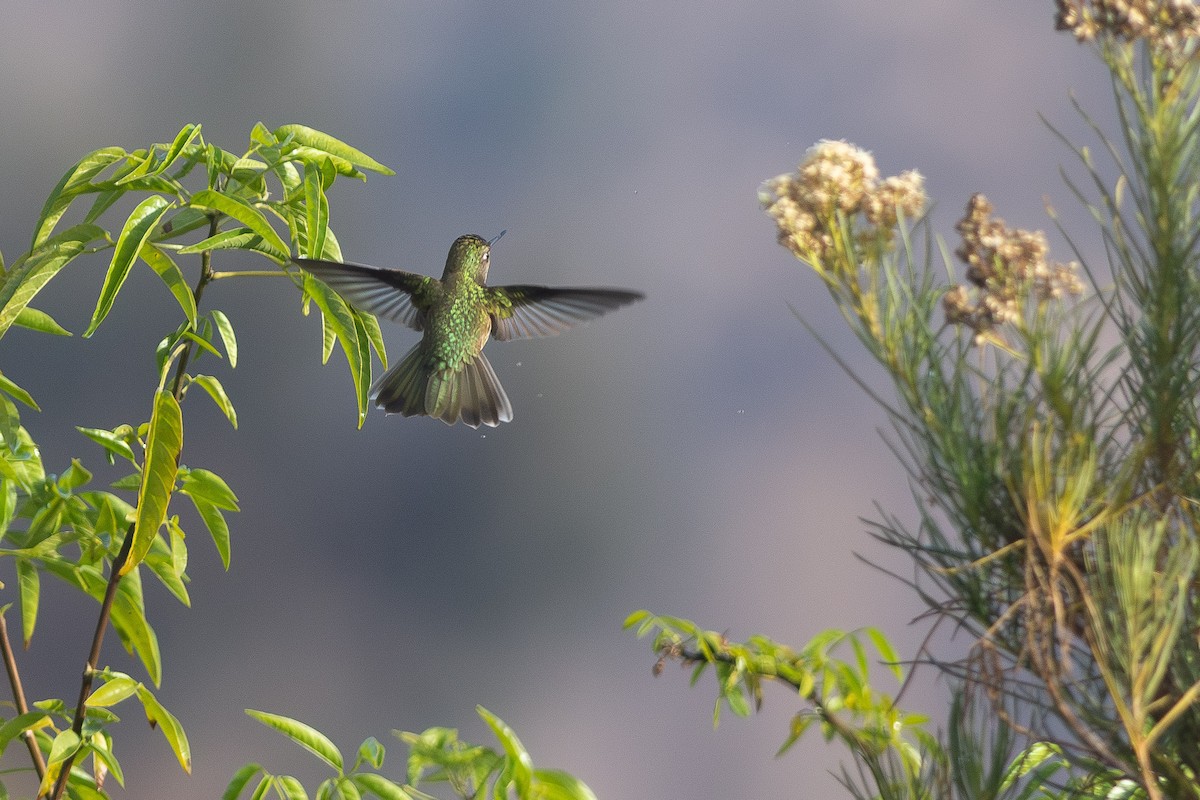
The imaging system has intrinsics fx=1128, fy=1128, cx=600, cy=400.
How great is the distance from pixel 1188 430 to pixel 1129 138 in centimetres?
18

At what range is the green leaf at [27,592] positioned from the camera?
0.91 meters

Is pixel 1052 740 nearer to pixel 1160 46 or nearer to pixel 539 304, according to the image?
pixel 1160 46

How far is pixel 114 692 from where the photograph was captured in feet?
2.53

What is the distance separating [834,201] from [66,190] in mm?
537

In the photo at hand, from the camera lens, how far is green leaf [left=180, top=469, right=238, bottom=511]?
85cm

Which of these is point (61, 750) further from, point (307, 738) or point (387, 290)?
point (387, 290)

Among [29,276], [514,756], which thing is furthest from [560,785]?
[29,276]

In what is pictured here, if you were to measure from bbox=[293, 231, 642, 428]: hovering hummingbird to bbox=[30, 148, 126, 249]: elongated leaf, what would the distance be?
1.18 feet

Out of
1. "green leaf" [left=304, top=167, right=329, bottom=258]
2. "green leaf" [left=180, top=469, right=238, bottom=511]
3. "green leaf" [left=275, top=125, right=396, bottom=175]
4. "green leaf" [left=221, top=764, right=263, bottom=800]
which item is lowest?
"green leaf" [left=221, top=764, right=263, bottom=800]

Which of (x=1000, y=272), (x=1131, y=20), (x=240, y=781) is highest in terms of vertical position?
(x=1131, y=20)

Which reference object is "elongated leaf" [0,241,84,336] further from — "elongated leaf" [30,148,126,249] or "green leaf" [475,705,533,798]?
"green leaf" [475,705,533,798]

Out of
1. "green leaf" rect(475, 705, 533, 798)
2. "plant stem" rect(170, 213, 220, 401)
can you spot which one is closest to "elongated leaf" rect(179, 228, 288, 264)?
"plant stem" rect(170, 213, 220, 401)

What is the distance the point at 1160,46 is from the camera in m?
0.65

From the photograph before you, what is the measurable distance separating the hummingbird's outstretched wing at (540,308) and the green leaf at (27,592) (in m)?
0.50
